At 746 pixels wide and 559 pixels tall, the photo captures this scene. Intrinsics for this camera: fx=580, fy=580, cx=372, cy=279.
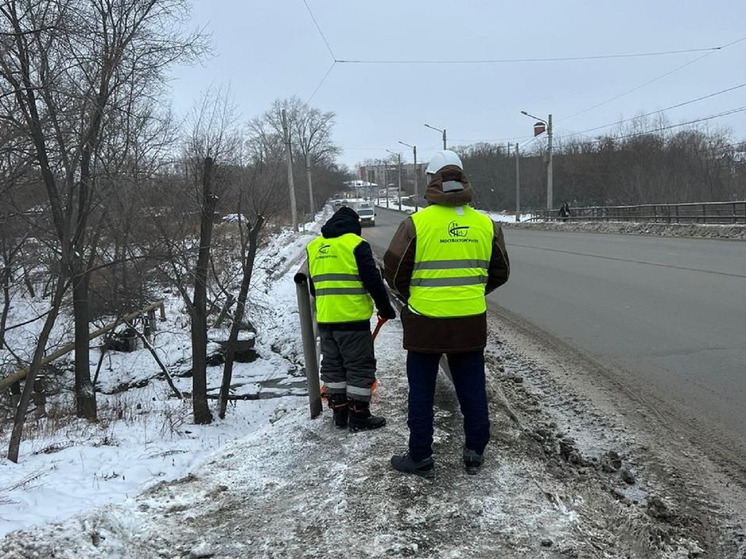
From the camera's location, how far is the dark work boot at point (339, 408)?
441cm

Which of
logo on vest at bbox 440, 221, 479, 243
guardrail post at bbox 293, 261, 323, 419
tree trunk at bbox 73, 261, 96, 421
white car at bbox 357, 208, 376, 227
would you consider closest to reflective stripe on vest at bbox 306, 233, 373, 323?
guardrail post at bbox 293, 261, 323, 419

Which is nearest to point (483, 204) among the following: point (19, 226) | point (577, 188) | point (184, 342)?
point (577, 188)

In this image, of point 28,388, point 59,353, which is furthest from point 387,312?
point 59,353

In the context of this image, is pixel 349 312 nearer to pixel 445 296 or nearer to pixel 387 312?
pixel 387 312

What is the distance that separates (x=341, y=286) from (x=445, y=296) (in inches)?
47.0

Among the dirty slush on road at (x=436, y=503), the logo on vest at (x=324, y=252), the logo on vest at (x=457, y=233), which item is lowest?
the dirty slush on road at (x=436, y=503)

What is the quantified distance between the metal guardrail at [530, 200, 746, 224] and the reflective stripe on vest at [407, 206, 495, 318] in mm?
23181

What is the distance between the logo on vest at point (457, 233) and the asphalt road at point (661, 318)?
2.56 metres

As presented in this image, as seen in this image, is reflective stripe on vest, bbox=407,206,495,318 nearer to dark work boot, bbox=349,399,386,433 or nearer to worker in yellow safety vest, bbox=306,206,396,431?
worker in yellow safety vest, bbox=306,206,396,431

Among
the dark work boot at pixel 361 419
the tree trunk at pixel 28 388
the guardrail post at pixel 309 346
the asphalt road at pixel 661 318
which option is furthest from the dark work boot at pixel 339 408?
the tree trunk at pixel 28 388

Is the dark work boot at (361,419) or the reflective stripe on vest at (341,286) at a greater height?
the reflective stripe on vest at (341,286)

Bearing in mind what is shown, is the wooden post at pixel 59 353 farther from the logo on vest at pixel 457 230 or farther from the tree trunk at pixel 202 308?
the logo on vest at pixel 457 230

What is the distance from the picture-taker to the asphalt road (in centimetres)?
521

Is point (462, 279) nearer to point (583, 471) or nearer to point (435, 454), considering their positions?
point (435, 454)
